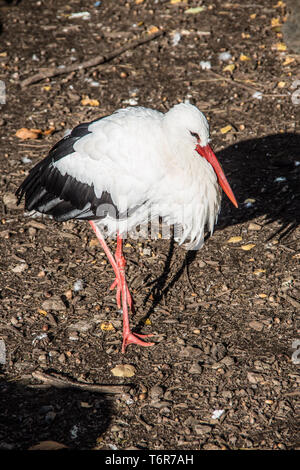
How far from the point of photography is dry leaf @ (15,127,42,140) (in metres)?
6.58

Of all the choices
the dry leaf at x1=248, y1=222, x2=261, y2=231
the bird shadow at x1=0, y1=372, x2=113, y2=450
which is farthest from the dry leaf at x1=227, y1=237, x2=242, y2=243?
the bird shadow at x1=0, y1=372, x2=113, y2=450

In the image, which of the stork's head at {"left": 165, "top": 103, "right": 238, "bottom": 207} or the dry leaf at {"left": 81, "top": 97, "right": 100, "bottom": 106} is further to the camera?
the dry leaf at {"left": 81, "top": 97, "right": 100, "bottom": 106}

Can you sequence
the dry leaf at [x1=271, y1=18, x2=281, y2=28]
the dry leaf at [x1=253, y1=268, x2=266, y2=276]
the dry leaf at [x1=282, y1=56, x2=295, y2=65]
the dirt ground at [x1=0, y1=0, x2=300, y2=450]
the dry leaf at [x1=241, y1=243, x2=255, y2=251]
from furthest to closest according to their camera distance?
the dry leaf at [x1=271, y1=18, x2=281, y2=28], the dry leaf at [x1=282, y1=56, x2=295, y2=65], the dry leaf at [x1=241, y1=243, x2=255, y2=251], the dry leaf at [x1=253, y1=268, x2=266, y2=276], the dirt ground at [x1=0, y1=0, x2=300, y2=450]

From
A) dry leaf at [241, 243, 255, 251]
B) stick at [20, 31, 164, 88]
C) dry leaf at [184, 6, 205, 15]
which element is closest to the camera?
dry leaf at [241, 243, 255, 251]

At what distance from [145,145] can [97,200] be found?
0.60 meters

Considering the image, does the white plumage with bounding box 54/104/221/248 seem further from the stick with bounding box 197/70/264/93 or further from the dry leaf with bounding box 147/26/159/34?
the dry leaf with bounding box 147/26/159/34

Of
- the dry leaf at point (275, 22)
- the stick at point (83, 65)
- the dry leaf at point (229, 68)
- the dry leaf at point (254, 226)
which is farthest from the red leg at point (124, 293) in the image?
the dry leaf at point (275, 22)

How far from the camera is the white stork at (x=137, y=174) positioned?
4207 mm

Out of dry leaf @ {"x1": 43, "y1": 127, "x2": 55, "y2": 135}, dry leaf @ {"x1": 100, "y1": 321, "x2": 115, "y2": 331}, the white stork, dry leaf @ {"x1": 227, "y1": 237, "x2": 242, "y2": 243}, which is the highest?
the white stork

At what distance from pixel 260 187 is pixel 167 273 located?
1.40 meters

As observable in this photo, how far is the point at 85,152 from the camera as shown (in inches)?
177

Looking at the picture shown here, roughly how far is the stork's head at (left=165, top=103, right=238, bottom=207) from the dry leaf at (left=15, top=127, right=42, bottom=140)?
2.71 m

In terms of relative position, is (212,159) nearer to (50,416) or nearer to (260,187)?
(260,187)

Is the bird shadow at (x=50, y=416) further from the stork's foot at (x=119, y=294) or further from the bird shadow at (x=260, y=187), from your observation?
the bird shadow at (x=260, y=187)
